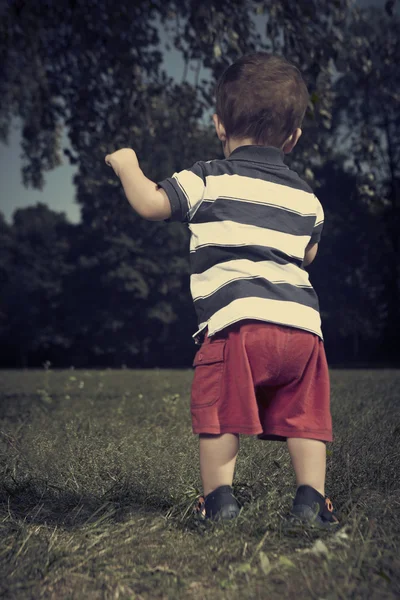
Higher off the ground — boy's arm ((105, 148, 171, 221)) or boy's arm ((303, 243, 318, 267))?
boy's arm ((105, 148, 171, 221))

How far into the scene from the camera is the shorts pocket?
8.64 feet

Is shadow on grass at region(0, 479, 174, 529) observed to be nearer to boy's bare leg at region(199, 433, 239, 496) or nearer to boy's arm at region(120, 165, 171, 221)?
boy's bare leg at region(199, 433, 239, 496)

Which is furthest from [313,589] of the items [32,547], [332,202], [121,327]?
[121,327]

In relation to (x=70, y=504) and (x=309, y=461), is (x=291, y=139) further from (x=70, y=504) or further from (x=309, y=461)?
(x=70, y=504)

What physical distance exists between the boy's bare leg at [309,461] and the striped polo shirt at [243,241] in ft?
1.56

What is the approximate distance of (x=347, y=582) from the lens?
1881mm

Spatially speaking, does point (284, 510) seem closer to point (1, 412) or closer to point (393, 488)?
point (393, 488)

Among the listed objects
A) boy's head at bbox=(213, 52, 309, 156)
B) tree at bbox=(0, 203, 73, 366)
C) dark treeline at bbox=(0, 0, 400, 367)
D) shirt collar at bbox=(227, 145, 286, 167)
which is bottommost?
tree at bbox=(0, 203, 73, 366)

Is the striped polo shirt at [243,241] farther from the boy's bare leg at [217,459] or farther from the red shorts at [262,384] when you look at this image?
the boy's bare leg at [217,459]

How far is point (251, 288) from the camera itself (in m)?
2.65

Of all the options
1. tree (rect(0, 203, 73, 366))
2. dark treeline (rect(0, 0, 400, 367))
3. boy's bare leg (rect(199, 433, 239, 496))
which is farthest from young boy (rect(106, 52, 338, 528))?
tree (rect(0, 203, 73, 366))

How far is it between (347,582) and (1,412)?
5.70 metres

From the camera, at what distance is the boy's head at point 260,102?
2.81 meters

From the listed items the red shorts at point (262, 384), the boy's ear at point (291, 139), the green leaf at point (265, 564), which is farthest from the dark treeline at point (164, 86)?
the green leaf at point (265, 564)
